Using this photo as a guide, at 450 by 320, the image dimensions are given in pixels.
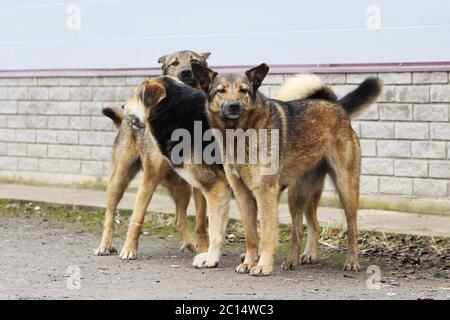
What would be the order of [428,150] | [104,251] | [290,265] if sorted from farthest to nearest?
[428,150]
[104,251]
[290,265]

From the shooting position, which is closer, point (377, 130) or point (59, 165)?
point (377, 130)

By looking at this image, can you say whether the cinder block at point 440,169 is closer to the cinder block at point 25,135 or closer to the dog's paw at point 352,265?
the dog's paw at point 352,265

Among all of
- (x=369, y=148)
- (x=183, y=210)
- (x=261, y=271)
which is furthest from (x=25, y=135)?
(x=261, y=271)

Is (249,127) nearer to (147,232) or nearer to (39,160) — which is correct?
(147,232)

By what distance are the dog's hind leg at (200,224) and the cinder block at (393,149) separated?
2739 mm

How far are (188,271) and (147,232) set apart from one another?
2354 millimetres

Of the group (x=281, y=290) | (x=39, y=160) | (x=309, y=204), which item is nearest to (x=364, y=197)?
(x=309, y=204)

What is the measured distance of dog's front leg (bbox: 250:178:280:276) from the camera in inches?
313

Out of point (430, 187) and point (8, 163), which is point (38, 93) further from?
point (430, 187)

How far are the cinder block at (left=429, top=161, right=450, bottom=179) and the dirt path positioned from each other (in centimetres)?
220

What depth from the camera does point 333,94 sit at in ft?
28.9

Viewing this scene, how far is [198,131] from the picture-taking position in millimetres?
8508

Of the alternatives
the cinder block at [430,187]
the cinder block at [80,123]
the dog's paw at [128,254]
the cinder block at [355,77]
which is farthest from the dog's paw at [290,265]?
the cinder block at [80,123]

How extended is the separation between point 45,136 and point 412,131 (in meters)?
5.44
